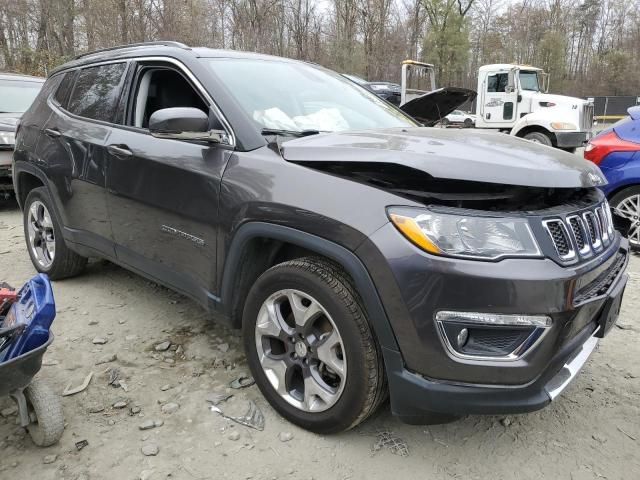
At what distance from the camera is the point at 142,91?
329 cm

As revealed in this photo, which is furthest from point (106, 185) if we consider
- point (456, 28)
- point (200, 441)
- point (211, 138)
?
point (456, 28)

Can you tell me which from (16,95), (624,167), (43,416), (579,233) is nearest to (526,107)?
(624,167)

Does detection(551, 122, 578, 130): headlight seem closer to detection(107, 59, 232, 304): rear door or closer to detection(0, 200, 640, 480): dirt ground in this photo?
detection(0, 200, 640, 480): dirt ground

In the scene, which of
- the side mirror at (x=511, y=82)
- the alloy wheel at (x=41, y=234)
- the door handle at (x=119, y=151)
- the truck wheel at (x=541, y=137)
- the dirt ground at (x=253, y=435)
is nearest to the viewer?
the dirt ground at (x=253, y=435)

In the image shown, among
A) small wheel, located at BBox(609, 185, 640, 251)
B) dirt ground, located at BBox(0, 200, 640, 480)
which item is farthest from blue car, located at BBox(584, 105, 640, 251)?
dirt ground, located at BBox(0, 200, 640, 480)

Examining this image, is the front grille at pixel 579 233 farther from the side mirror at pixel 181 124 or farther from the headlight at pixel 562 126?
the headlight at pixel 562 126

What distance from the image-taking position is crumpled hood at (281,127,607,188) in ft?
6.47

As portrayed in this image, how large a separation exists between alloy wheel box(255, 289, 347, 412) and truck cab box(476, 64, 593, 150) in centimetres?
1172

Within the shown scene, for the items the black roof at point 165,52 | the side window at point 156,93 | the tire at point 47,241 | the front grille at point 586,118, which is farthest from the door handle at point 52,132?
the front grille at point 586,118

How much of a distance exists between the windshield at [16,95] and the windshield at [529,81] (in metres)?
12.0

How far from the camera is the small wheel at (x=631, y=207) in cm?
523

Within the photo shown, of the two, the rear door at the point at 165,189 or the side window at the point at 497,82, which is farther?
the side window at the point at 497,82

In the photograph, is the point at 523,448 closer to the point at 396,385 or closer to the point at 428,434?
the point at 428,434

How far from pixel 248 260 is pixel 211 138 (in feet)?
2.07
